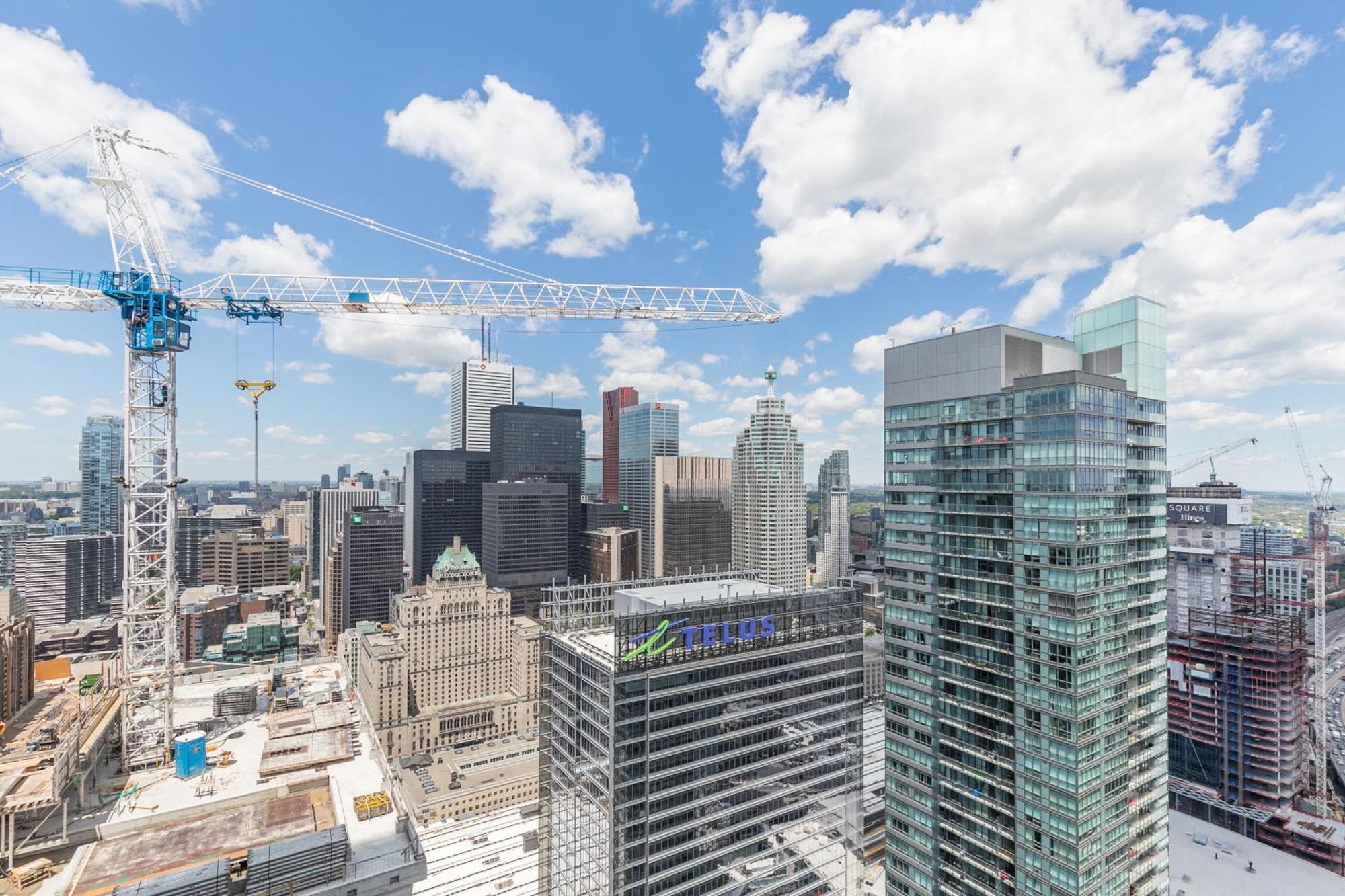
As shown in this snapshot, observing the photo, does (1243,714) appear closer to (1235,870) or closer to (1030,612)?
(1235,870)

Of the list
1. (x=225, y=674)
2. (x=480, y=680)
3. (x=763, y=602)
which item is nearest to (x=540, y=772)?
(x=763, y=602)

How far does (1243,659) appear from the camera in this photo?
4097 inches

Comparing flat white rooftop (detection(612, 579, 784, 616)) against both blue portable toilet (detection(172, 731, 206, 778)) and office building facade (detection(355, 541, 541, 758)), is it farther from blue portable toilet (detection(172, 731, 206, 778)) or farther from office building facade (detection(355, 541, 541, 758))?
office building facade (detection(355, 541, 541, 758))

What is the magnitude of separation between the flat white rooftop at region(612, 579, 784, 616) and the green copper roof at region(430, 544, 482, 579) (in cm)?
9559

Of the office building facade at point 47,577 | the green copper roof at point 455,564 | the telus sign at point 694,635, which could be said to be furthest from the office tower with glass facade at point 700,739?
the office building facade at point 47,577

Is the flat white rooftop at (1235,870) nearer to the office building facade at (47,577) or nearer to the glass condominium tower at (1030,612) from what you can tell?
the glass condominium tower at (1030,612)

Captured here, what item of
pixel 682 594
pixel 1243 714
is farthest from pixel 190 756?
pixel 1243 714

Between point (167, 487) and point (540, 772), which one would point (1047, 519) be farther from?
point (167, 487)

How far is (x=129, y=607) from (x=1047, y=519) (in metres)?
107

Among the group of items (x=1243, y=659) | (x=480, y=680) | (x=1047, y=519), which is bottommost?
(x=480, y=680)

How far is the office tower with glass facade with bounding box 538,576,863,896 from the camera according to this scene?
54.1m

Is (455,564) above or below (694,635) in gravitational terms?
below

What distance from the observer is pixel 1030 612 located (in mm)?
46719

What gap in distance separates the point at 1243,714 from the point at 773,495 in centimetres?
10866
